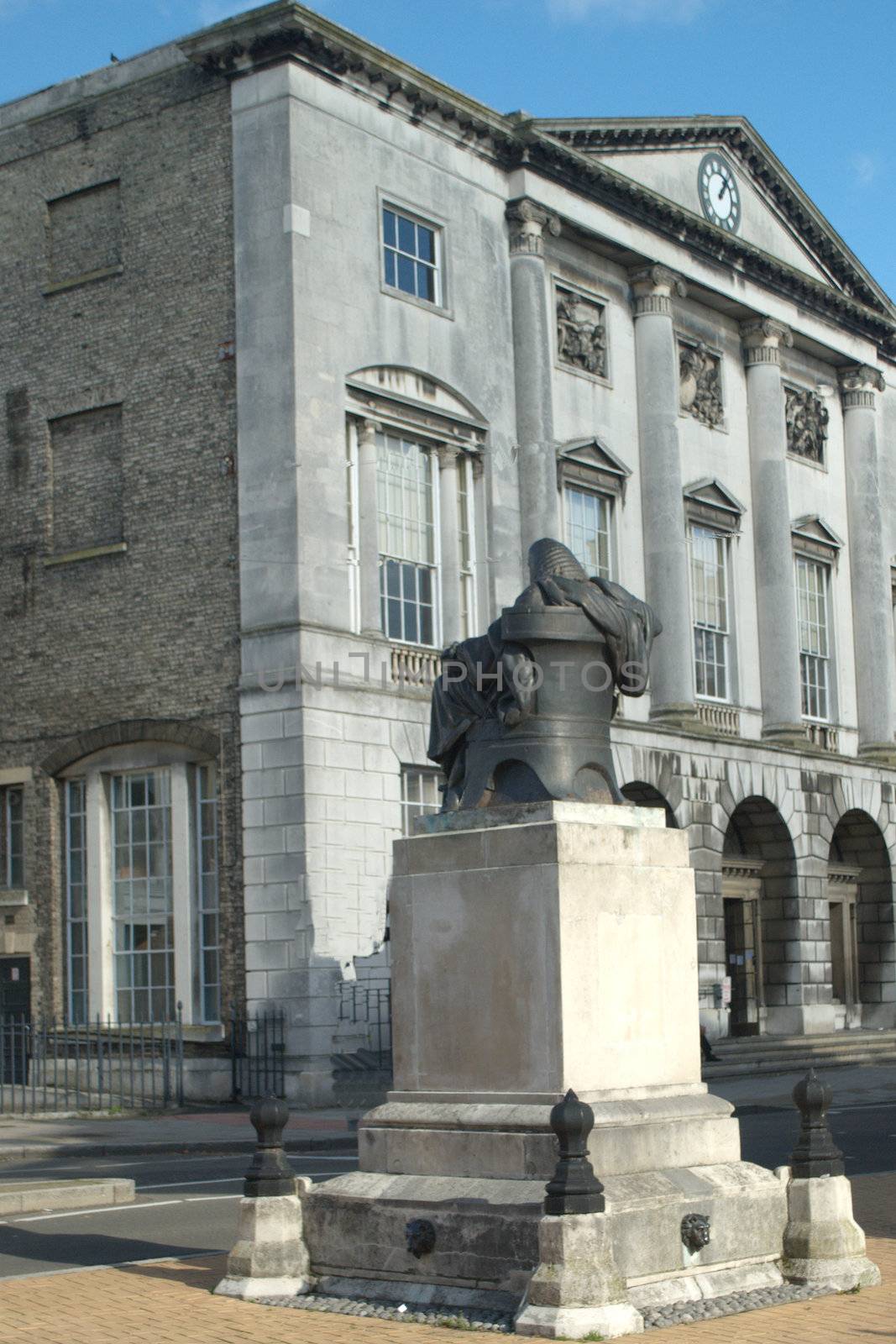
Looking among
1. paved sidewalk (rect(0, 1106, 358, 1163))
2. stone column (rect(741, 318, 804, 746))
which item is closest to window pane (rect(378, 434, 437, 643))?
paved sidewalk (rect(0, 1106, 358, 1163))

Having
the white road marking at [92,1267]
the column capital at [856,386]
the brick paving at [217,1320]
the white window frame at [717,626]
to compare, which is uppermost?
the column capital at [856,386]

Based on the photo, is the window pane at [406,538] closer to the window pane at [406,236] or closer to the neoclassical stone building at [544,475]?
the neoclassical stone building at [544,475]

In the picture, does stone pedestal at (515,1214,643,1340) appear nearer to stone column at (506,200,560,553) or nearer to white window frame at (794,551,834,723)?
stone column at (506,200,560,553)

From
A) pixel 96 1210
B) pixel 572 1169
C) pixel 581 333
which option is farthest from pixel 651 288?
pixel 572 1169

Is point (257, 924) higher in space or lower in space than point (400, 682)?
lower

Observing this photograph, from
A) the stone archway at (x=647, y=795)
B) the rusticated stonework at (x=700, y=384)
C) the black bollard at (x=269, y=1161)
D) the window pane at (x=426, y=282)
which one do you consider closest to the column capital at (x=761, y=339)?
the rusticated stonework at (x=700, y=384)

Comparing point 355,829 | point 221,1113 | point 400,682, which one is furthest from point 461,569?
point 221,1113

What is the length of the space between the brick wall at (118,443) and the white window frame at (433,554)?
2674 mm

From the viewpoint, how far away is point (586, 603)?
1154cm

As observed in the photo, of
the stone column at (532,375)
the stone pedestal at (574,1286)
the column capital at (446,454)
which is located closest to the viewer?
the stone pedestal at (574,1286)

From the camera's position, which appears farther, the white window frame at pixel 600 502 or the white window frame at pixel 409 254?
the white window frame at pixel 600 502

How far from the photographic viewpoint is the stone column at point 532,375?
33.7 metres

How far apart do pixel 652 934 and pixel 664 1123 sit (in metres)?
1.04

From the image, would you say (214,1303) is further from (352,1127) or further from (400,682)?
(400,682)
